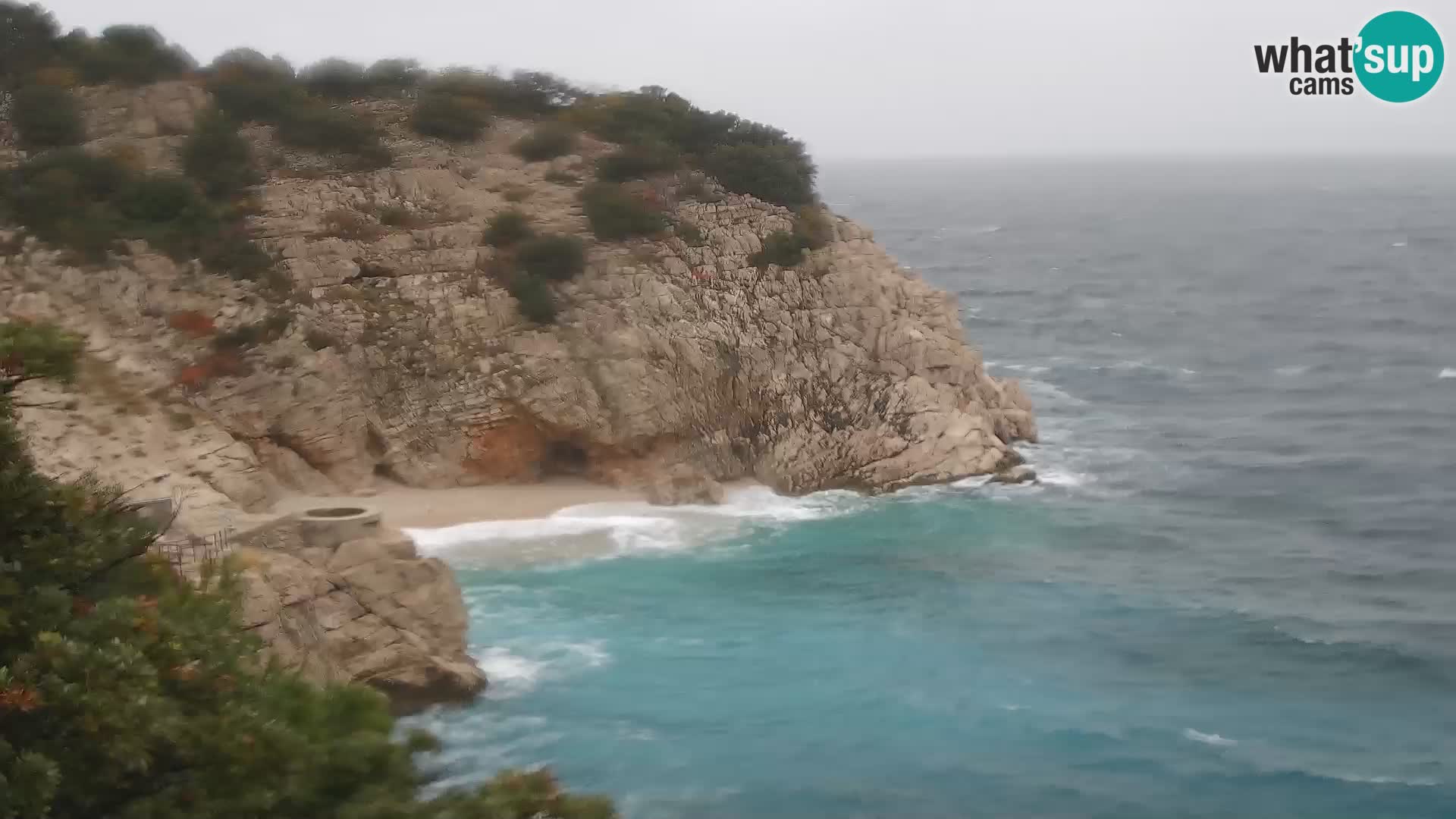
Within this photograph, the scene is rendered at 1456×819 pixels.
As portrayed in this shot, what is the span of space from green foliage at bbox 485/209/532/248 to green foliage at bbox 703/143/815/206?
6.75m

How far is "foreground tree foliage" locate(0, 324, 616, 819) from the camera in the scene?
A: 7.51 m

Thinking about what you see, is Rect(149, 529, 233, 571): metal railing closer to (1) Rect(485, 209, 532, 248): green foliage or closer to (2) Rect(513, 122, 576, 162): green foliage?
(1) Rect(485, 209, 532, 248): green foliage

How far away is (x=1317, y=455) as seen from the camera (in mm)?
35219

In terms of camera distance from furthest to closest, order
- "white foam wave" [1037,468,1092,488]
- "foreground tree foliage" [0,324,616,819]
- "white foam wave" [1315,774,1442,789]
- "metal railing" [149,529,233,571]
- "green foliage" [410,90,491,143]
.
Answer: "green foliage" [410,90,491,143]
"white foam wave" [1037,468,1092,488]
"metal railing" [149,529,233,571]
"white foam wave" [1315,774,1442,789]
"foreground tree foliage" [0,324,616,819]

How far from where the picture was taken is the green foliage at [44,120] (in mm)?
31766

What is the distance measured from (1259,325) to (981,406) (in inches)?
1113

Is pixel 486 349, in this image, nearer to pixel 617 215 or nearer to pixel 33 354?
pixel 617 215

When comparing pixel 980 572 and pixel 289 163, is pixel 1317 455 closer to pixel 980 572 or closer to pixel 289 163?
pixel 980 572

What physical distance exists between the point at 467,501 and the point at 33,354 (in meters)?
20.2

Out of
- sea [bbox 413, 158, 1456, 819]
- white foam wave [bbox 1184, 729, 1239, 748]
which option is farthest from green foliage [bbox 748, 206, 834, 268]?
white foam wave [bbox 1184, 729, 1239, 748]

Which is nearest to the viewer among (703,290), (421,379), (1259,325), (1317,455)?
(421,379)

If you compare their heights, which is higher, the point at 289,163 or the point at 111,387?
the point at 289,163

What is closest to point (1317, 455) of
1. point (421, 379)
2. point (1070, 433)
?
point (1070, 433)

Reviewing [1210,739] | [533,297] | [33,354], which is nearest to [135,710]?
[33,354]
